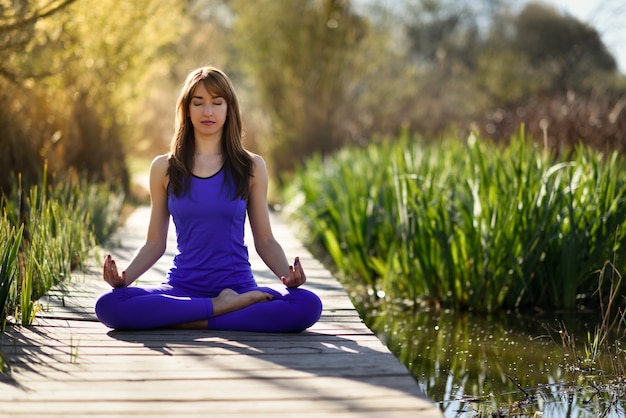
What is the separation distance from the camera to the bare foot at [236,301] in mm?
3551

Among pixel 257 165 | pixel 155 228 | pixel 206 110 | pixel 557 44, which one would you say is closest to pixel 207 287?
pixel 155 228

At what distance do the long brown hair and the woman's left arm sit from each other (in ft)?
0.20

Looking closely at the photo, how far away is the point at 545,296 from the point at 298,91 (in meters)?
9.73

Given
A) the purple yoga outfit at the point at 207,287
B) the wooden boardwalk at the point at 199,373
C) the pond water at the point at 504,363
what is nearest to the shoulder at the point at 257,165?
the purple yoga outfit at the point at 207,287

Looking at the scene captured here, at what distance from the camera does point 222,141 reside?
12.9 feet

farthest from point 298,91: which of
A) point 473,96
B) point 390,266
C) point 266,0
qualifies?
point 473,96

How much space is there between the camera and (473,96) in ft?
80.1

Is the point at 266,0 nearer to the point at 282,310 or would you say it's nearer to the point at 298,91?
the point at 298,91

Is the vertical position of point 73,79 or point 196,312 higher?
point 73,79

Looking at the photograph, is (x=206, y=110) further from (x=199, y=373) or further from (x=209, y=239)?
(x=199, y=373)

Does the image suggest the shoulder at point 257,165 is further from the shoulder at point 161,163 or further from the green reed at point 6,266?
the green reed at point 6,266

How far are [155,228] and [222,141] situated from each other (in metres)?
0.48

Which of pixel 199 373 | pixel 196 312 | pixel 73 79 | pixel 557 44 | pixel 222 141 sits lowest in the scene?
pixel 199 373

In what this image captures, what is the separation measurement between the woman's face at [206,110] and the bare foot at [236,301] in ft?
2.43
